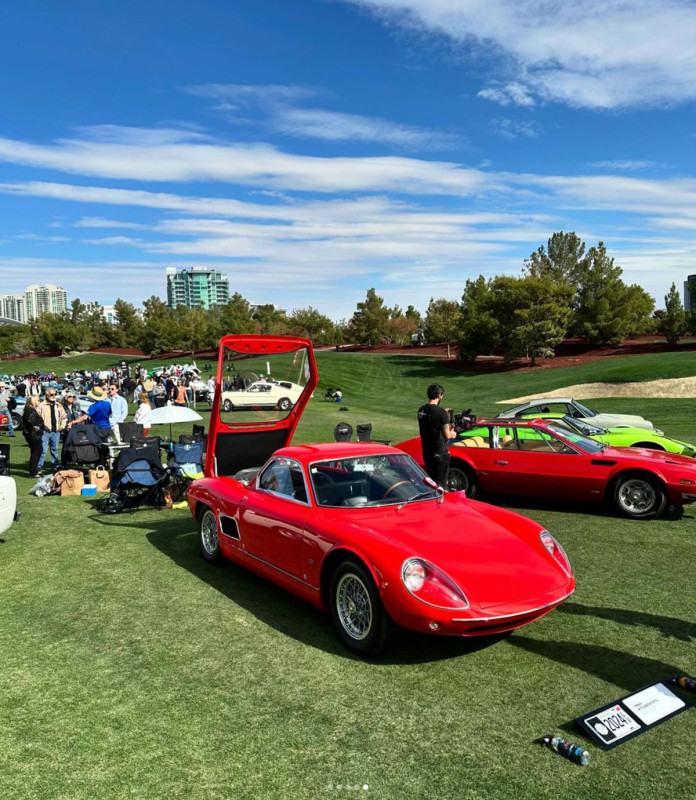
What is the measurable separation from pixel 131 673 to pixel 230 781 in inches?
62.1

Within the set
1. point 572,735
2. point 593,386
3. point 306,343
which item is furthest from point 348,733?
point 593,386

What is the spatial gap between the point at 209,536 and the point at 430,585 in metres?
3.38

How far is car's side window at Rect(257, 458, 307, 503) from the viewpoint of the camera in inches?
231

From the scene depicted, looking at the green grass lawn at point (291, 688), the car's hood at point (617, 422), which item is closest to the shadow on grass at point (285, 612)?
the green grass lawn at point (291, 688)

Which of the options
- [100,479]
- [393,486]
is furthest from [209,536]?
[100,479]

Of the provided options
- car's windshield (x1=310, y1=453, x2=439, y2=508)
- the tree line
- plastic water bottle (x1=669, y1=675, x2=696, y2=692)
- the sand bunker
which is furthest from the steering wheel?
the tree line

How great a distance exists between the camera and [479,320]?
178 feet

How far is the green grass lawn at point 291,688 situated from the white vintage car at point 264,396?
251cm

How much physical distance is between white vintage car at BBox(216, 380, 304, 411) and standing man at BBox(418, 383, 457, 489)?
232 centimetres

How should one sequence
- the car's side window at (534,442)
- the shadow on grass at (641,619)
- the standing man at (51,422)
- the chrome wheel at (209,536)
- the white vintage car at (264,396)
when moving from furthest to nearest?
the standing man at (51,422)
the car's side window at (534,442)
the white vintage car at (264,396)
the chrome wheel at (209,536)
the shadow on grass at (641,619)

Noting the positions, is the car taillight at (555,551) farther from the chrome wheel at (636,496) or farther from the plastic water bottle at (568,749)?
the chrome wheel at (636,496)

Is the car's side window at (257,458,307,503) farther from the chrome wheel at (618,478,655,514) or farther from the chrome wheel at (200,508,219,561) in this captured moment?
the chrome wheel at (618,478,655,514)

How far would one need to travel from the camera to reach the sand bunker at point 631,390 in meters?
33.5

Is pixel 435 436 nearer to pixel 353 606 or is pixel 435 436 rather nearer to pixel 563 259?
pixel 353 606
